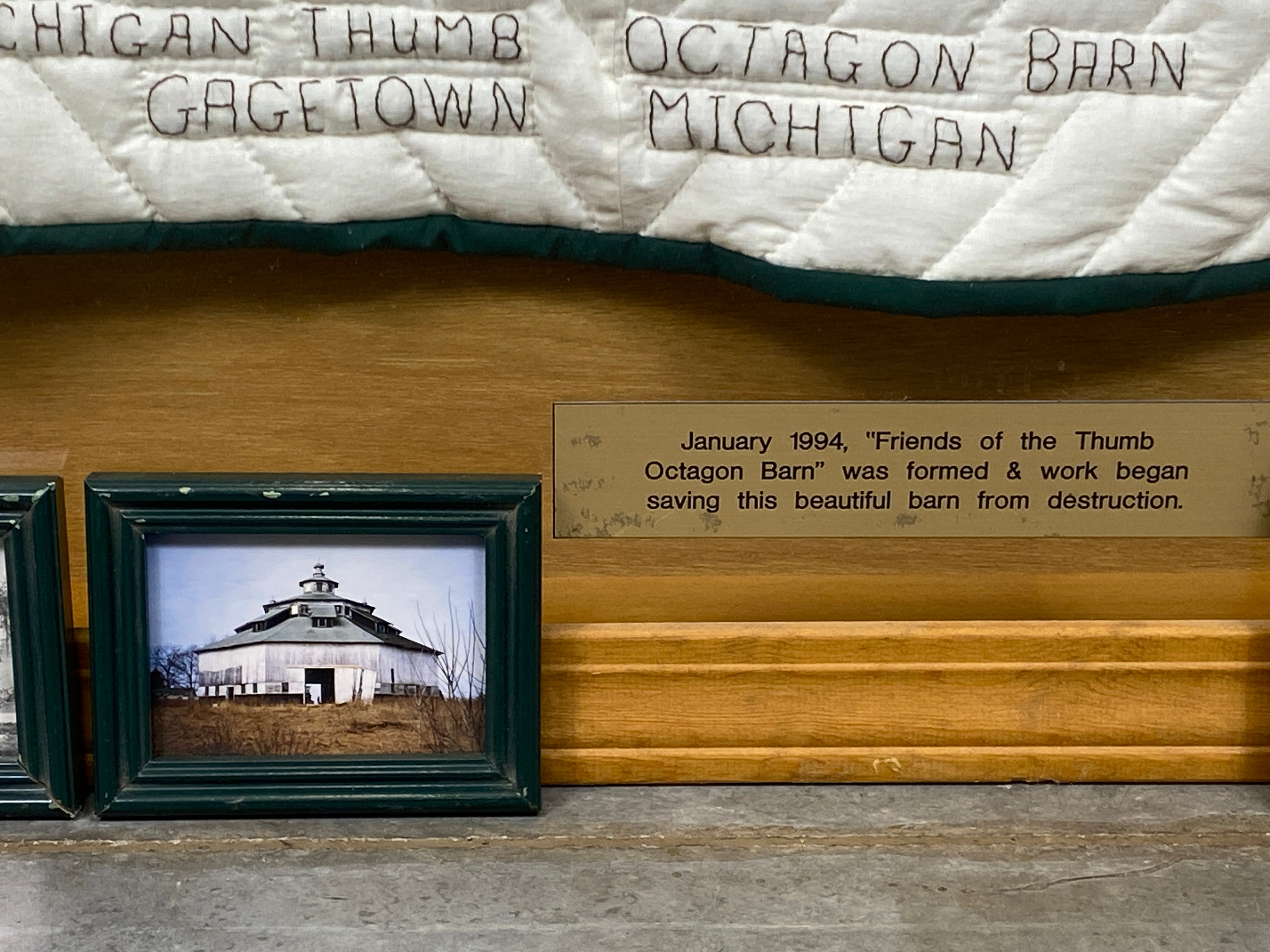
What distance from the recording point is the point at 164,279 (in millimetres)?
846

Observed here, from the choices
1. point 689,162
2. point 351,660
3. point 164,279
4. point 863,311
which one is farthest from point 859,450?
point 164,279

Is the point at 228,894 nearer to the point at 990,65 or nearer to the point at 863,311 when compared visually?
the point at 863,311

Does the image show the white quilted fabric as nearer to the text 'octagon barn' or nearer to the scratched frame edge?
the scratched frame edge

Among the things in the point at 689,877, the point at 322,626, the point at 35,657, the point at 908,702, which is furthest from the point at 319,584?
the point at 908,702

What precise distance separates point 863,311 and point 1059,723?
329mm

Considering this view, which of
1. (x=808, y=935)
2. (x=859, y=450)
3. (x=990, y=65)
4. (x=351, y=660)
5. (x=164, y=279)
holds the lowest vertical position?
(x=808, y=935)

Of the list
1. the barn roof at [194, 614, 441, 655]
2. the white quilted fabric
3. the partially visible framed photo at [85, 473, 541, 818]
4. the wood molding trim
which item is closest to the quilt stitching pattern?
the white quilted fabric

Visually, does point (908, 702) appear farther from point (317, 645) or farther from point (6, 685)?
point (6, 685)

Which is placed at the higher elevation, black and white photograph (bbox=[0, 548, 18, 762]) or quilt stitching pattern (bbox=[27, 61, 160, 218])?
quilt stitching pattern (bbox=[27, 61, 160, 218])

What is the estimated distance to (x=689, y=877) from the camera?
2.61 feet

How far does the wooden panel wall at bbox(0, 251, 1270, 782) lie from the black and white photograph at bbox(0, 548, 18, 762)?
65mm

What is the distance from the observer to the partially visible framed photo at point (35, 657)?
81cm

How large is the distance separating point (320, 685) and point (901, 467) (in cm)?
42

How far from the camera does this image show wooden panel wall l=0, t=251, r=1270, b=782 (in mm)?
855
